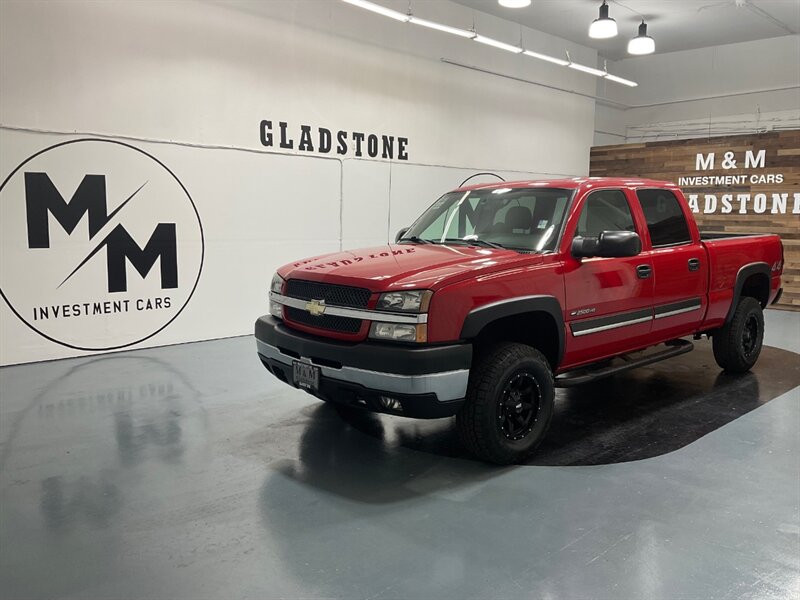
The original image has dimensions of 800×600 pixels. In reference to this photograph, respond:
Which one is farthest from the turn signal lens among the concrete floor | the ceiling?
the ceiling

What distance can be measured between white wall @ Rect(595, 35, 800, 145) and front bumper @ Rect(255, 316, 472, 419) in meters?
→ 12.2

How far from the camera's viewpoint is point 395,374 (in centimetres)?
322

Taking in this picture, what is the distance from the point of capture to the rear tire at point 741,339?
18.2ft

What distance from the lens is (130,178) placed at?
21.5ft

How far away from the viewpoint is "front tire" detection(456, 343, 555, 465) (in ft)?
11.4

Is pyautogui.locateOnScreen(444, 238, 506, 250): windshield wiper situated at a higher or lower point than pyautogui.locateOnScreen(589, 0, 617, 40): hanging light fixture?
lower

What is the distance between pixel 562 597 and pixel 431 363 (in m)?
1.25

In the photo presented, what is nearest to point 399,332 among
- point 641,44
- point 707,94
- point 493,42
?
point 493,42

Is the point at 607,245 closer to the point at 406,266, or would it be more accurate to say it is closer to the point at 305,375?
the point at 406,266

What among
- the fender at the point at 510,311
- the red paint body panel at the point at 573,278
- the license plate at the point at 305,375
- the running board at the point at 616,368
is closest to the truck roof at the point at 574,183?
the red paint body panel at the point at 573,278

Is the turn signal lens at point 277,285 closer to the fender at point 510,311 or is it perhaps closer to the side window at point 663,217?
the fender at point 510,311

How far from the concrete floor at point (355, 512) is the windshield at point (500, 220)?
1339mm

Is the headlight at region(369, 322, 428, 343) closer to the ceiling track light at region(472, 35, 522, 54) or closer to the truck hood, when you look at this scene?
the truck hood

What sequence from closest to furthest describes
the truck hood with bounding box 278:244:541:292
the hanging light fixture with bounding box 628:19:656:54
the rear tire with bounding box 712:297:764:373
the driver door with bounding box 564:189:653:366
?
the truck hood with bounding box 278:244:541:292
the driver door with bounding box 564:189:653:366
the rear tire with bounding box 712:297:764:373
the hanging light fixture with bounding box 628:19:656:54
